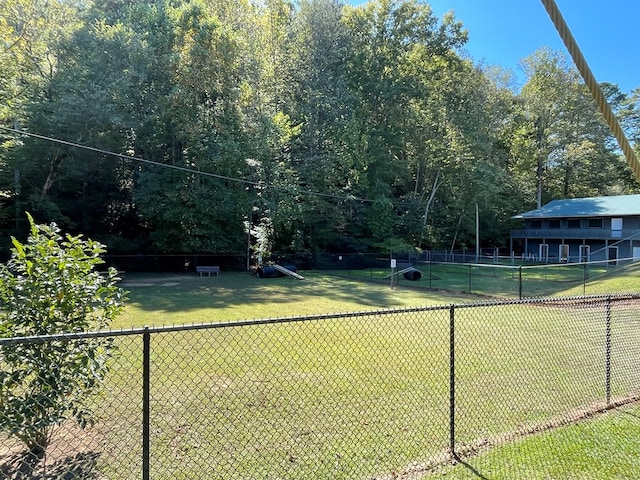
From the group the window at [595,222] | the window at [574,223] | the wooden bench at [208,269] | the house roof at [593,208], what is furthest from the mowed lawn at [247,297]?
the window at [574,223]

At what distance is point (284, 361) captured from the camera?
7000mm

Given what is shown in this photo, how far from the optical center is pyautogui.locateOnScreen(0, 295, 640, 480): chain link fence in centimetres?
357

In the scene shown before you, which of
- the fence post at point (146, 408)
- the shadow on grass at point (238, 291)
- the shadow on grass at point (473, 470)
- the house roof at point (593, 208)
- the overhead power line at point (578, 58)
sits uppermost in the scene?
the house roof at point (593, 208)

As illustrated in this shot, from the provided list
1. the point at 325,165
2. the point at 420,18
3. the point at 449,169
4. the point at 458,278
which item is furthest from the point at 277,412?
the point at 420,18

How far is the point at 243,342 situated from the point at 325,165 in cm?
2157

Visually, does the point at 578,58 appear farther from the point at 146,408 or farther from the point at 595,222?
the point at 595,222

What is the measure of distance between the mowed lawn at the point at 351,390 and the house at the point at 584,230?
29.1 m

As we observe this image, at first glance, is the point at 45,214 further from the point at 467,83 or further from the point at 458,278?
the point at 467,83

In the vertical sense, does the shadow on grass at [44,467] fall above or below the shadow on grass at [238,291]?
above

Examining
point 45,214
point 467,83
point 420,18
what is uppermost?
point 420,18

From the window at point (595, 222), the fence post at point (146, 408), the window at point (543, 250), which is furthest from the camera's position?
the window at point (543, 250)

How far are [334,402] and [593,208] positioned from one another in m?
39.0

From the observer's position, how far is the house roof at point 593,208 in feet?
111

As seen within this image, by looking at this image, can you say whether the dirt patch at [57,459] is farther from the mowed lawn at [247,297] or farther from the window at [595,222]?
the window at [595,222]
